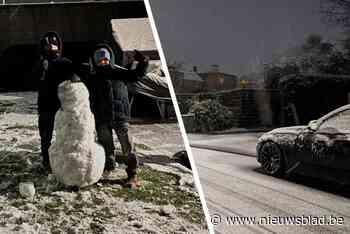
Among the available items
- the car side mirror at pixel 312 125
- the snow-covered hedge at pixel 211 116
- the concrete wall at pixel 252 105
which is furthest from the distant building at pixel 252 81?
the car side mirror at pixel 312 125

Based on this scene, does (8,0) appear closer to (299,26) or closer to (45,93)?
(45,93)

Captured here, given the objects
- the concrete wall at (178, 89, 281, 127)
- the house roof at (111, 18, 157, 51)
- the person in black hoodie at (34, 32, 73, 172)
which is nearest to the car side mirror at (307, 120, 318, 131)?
the concrete wall at (178, 89, 281, 127)

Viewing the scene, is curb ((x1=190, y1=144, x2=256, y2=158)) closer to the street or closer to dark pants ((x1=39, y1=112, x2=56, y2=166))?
the street

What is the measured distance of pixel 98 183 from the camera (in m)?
1.58

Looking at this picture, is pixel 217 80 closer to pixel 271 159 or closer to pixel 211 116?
pixel 211 116

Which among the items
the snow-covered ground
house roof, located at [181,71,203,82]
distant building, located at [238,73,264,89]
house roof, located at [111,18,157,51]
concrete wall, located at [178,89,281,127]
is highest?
house roof, located at [111,18,157,51]

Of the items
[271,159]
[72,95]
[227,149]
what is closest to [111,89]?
[72,95]

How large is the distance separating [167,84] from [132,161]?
1.37 ft

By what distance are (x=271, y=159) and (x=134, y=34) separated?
0.89 meters

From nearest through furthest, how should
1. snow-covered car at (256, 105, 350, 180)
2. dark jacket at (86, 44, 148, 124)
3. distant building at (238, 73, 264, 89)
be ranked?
snow-covered car at (256, 105, 350, 180) → distant building at (238, 73, 264, 89) → dark jacket at (86, 44, 148, 124)

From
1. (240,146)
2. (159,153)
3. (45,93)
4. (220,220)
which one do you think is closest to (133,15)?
(45,93)

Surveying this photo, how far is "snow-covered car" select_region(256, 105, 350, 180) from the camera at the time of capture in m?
1.38

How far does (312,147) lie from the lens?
1.43 meters

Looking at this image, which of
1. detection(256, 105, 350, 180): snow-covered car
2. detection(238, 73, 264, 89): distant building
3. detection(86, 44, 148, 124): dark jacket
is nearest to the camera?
detection(256, 105, 350, 180): snow-covered car
